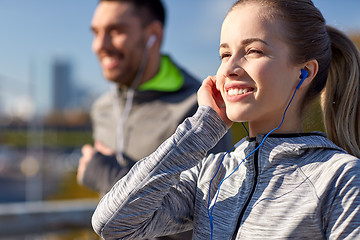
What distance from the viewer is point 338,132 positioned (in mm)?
1372

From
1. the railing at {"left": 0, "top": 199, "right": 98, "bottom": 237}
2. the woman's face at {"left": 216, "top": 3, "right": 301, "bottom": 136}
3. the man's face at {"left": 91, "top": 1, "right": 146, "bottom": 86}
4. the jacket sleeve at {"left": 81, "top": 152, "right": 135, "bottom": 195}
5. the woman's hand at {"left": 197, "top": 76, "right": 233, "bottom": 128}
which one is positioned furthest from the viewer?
the railing at {"left": 0, "top": 199, "right": 98, "bottom": 237}

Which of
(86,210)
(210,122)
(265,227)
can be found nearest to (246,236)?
(265,227)

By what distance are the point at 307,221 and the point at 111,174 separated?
110 cm

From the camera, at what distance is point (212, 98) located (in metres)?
1.38

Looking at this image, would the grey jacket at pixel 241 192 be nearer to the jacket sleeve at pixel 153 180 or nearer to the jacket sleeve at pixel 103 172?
the jacket sleeve at pixel 153 180

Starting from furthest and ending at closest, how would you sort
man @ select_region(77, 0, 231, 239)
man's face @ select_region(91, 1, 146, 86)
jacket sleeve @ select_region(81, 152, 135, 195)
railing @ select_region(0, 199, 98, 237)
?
railing @ select_region(0, 199, 98, 237), man's face @ select_region(91, 1, 146, 86), man @ select_region(77, 0, 231, 239), jacket sleeve @ select_region(81, 152, 135, 195)

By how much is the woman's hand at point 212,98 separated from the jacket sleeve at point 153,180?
0.03m

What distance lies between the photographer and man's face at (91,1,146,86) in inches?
91.6

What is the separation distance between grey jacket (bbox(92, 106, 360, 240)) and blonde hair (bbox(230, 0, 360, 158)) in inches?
5.2

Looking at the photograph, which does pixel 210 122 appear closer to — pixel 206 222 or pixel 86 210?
pixel 206 222

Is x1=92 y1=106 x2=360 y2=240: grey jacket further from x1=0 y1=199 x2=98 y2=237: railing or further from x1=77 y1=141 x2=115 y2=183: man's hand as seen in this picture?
x1=0 y1=199 x2=98 y2=237: railing

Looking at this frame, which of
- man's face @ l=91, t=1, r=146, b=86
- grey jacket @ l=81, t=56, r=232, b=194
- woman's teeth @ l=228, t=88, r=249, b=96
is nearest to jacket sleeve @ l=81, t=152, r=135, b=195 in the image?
grey jacket @ l=81, t=56, r=232, b=194

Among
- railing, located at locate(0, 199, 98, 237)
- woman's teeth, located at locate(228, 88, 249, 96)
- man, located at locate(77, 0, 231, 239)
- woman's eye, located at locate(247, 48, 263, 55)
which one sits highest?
woman's eye, located at locate(247, 48, 263, 55)

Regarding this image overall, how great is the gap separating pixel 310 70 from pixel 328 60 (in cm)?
10
